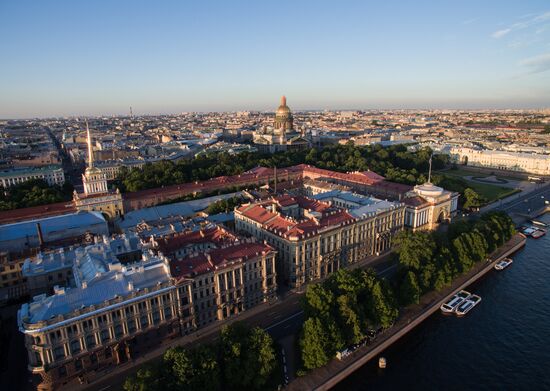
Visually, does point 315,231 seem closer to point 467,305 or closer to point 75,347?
point 467,305

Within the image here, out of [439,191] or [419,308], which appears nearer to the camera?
[419,308]

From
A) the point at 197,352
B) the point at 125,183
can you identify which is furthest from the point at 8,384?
the point at 125,183

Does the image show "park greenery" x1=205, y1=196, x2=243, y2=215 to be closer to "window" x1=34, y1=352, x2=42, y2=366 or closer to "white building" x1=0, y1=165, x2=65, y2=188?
"window" x1=34, y1=352, x2=42, y2=366

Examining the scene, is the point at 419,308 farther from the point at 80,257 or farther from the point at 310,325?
the point at 80,257

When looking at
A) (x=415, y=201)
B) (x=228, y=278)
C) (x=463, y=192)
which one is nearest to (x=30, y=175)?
(x=228, y=278)

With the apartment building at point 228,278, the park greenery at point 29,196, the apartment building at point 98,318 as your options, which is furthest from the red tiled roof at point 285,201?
the park greenery at point 29,196

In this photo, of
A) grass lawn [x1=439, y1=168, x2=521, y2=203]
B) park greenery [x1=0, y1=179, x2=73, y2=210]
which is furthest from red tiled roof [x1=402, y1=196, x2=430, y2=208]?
park greenery [x1=0, y1=179, x2=73, y2=210]

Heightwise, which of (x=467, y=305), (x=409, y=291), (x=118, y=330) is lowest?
(x=467, y=305)
